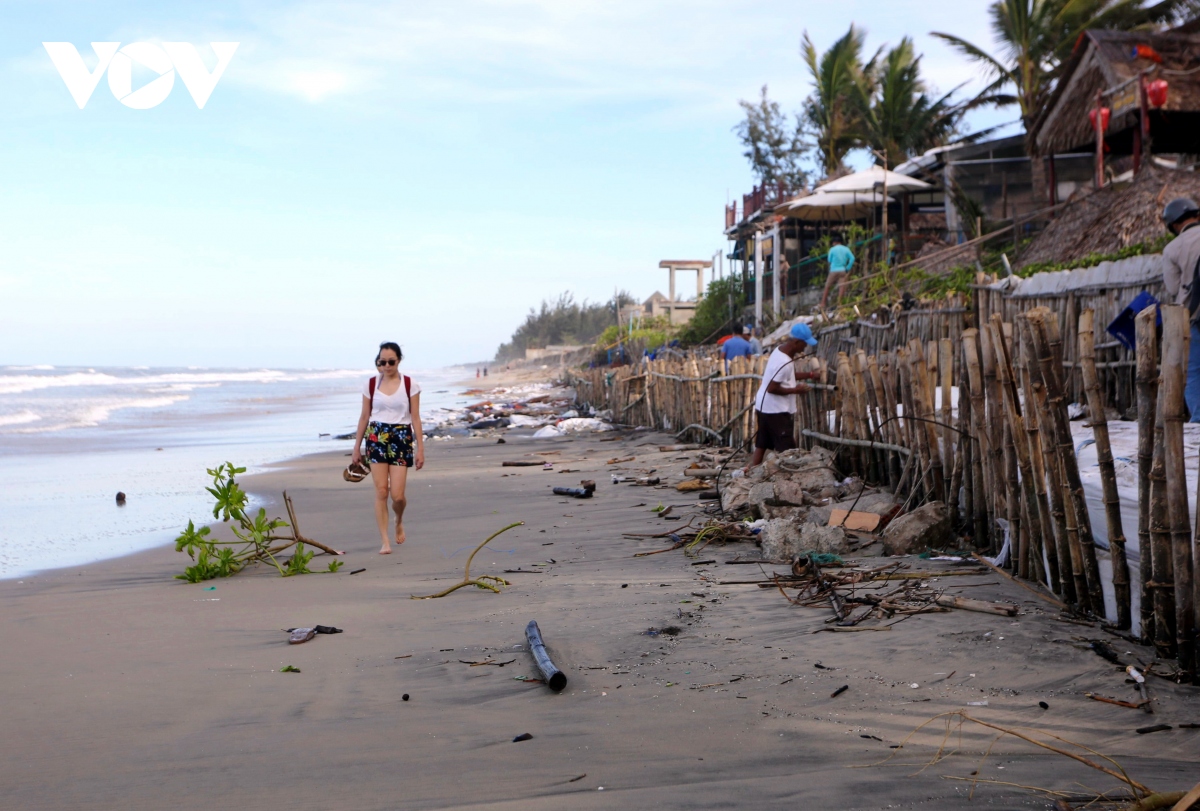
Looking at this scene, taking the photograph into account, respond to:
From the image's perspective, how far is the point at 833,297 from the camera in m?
15.2

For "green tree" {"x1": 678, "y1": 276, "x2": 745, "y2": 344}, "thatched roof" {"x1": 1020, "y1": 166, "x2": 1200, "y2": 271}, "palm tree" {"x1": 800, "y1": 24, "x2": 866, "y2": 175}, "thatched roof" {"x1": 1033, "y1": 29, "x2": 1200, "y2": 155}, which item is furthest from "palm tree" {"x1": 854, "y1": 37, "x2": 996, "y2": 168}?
"thatched roof" {"x1": 1020, "y1": 166, "x2": 1200, "y2": 271}

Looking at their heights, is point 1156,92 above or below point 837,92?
below

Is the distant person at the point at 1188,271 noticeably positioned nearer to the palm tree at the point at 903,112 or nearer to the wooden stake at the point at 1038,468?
the wooden stake at the point at 1038,468

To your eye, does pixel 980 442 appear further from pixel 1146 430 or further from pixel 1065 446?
pixel 1146 430

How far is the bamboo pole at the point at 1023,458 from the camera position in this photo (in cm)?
399

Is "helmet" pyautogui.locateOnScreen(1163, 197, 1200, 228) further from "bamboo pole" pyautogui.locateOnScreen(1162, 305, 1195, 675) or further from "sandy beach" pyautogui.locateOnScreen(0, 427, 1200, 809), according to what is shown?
"bamboo pole" pyautogui.locateOnScreen(1162, 305, 1195, 675)

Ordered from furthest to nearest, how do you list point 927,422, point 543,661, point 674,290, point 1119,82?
point 674,290, point 1119,82, point 927,422, point 543,661

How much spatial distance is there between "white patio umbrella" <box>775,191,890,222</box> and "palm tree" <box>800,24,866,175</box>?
6.81 meters

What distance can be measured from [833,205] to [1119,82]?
6.50m

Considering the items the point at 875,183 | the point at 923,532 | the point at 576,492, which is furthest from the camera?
the point at 875,183

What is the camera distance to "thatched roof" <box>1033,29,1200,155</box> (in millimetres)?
12266

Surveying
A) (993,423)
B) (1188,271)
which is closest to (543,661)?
(993,423)

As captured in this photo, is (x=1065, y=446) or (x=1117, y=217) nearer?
(x=1065, y=446)

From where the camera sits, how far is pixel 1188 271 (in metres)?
5.06
